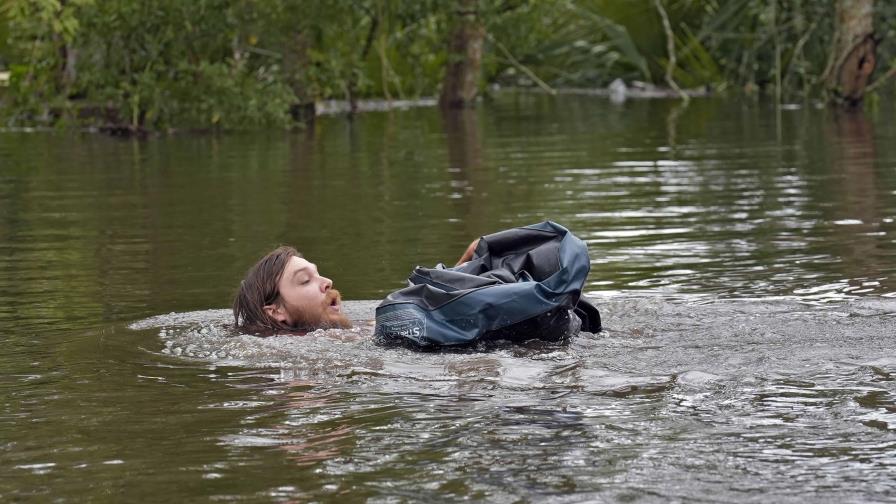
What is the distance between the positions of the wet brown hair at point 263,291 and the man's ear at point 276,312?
0.01 meters

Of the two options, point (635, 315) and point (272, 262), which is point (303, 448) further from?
point (635, 315)

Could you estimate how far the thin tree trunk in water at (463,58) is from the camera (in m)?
30.3

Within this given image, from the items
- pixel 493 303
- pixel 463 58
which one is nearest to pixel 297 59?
pixel 463 58

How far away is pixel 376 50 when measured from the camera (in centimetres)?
3186

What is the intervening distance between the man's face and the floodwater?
21cm

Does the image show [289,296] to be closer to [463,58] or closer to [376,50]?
[463,58]

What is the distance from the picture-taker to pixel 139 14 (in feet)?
80.2

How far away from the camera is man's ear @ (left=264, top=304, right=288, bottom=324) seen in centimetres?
812

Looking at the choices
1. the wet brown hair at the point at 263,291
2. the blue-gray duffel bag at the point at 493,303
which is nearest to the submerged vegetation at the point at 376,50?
the wet brown hair at the point at 263,291

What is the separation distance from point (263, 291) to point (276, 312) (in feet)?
0.41

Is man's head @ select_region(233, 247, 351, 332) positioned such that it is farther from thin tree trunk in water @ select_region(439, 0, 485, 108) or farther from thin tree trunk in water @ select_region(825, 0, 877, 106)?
thin tree trunk in water @ select_region(439, 0, 485, 108)

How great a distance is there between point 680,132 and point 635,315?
1520cm

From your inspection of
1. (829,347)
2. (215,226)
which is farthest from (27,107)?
(829,347)

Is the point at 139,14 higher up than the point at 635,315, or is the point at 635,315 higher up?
the point at 139,14
